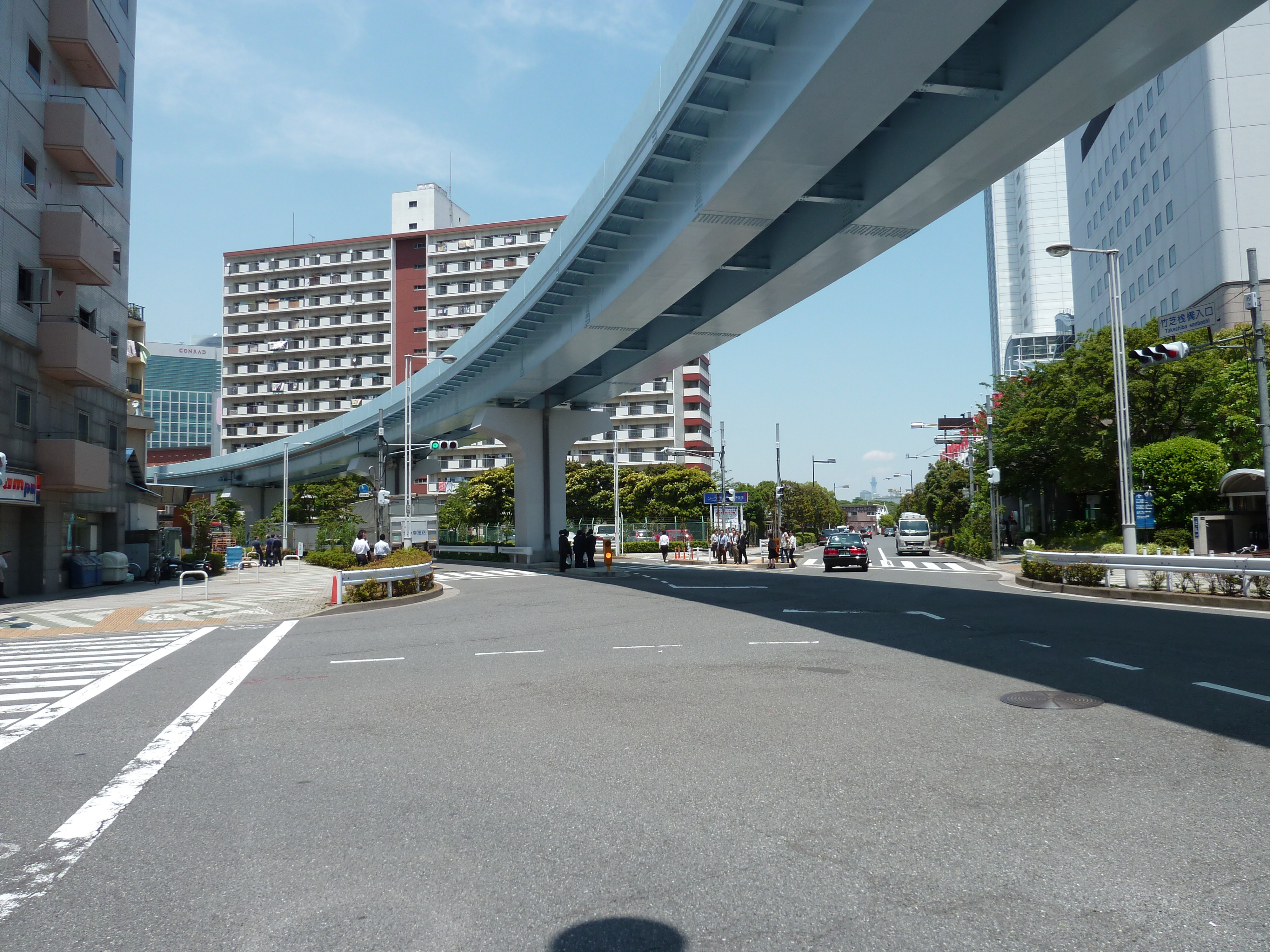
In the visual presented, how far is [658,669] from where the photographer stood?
10766mm

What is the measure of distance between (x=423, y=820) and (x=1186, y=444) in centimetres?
3557

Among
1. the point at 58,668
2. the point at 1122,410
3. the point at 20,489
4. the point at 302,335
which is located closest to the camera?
the point at 58,668

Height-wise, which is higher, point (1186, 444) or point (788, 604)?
point (1186, 444)

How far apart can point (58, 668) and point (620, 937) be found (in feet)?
36.7

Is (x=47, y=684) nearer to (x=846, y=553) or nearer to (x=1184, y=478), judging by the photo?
(x=846, y=553)

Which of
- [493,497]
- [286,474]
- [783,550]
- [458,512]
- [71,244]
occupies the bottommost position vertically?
[783,550]

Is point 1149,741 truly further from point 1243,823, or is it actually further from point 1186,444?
point 1186,444

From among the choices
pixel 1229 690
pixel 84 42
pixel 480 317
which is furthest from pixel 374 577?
pixel 480 317

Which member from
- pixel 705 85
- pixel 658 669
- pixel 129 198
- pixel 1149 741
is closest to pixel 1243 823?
pixel 1149 741

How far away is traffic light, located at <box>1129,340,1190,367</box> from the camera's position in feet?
71.9

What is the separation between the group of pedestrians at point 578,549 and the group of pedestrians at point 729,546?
857 cm

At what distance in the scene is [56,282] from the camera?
28.2 meters

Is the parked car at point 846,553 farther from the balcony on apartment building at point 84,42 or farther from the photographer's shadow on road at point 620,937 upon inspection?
the photographer's shadow on road at point 620,937

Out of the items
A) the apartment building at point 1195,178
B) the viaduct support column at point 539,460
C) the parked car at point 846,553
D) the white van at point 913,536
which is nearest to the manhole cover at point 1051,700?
the parked car at point 846,553
